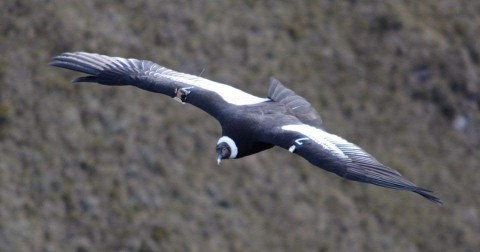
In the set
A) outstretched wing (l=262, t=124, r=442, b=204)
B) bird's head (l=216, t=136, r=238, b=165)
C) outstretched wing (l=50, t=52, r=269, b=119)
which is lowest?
bird's head (l=216, t=136, r=238, b=165)

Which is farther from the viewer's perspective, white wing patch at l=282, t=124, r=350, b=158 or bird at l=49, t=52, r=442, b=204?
white wing patch at l=282, t=124, r=350, b=158

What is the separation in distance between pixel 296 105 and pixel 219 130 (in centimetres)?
1526

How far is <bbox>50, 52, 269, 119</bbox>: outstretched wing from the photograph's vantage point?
23078 mm

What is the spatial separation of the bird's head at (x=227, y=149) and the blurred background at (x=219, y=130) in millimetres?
12820

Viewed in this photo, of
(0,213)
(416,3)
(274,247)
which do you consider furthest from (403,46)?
(0,213)

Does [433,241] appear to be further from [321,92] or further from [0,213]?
[0,213]

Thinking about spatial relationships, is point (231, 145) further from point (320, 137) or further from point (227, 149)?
point (320, 137)

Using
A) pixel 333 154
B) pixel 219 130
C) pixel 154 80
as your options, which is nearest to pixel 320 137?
pixel 333 154

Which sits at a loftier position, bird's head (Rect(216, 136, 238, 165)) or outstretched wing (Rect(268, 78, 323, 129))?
outstretched wing (Rect(268, 78, 323, 129))

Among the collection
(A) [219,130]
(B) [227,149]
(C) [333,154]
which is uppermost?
(A) [219,130]

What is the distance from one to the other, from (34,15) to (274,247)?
28.8 feet

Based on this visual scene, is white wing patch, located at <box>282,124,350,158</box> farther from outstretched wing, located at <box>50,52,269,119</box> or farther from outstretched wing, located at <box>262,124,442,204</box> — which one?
outstretched wing, located at <box>50,52,269,119</box>

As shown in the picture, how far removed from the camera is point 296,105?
899 inches

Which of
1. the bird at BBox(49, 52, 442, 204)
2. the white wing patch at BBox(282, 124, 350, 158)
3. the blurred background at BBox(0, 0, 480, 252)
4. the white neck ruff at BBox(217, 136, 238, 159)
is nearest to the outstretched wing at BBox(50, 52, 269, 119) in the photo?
the bird at BBox(49, 52, 442, 204)
